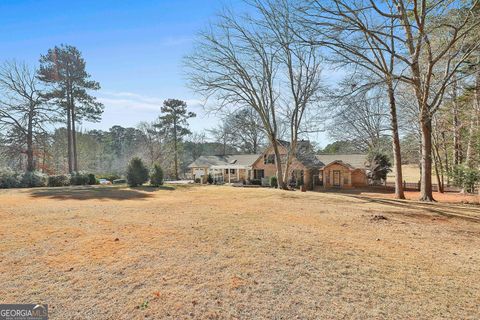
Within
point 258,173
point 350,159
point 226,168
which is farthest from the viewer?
point 226,168

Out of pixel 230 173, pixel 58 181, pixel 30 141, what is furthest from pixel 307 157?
pixel 30 141

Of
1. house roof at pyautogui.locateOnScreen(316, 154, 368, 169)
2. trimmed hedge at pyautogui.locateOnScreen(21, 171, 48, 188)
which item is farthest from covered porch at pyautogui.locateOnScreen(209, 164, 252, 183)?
trimmed hedge at pyautogui.locateOnScreen(21, 171, 48, 188)

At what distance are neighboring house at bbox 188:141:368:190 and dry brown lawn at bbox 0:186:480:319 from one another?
2040 cm

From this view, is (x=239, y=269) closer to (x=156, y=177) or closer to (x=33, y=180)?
(x=156, y=177)

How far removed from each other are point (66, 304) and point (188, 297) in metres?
1.35

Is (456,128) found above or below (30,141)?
below

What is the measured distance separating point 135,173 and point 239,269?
17.6 m

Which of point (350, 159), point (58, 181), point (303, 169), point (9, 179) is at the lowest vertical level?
point (58, 181)

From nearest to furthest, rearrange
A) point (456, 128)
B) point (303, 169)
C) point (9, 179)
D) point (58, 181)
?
point (456, 128), point (9, 179), point (58, 181), point (303, 169)

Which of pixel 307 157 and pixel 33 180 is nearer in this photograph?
pixel 33 180

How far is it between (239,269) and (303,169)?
24368 millimetres

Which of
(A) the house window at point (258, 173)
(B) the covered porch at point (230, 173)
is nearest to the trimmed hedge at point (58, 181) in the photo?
(B) the covered porch at point (230, 173)

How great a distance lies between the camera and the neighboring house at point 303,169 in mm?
27172

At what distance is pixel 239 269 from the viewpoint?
3.82 m
